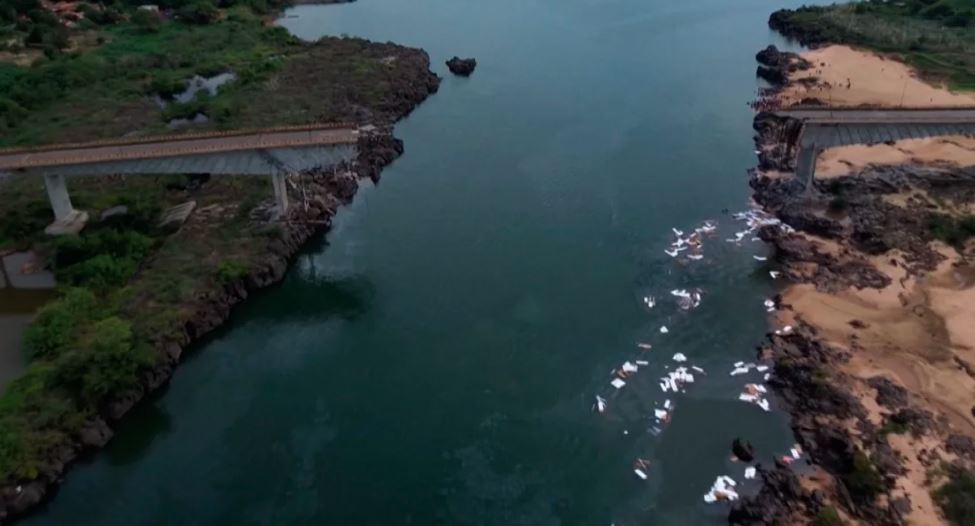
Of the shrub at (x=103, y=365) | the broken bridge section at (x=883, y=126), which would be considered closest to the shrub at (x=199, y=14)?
the shrub at (x=103, y=365)

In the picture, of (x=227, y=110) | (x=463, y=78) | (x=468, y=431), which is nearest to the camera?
(x=468, y=431)

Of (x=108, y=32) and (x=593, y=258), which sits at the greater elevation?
(x=108, y=32)

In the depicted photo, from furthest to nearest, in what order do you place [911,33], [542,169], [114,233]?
[911,33] < [542,169] < [114,233]

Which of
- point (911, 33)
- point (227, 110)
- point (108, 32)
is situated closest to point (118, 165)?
point (227, 110)

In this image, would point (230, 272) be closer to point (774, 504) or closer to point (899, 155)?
point (774, 504)

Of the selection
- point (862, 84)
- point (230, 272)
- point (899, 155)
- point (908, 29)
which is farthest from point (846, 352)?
point (908, 29)

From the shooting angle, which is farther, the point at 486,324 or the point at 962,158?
the point at 962,158

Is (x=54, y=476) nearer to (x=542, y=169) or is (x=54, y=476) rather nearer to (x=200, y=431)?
(x=200, y=431)

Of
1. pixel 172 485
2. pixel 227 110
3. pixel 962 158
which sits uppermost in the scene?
pixel 227 110
